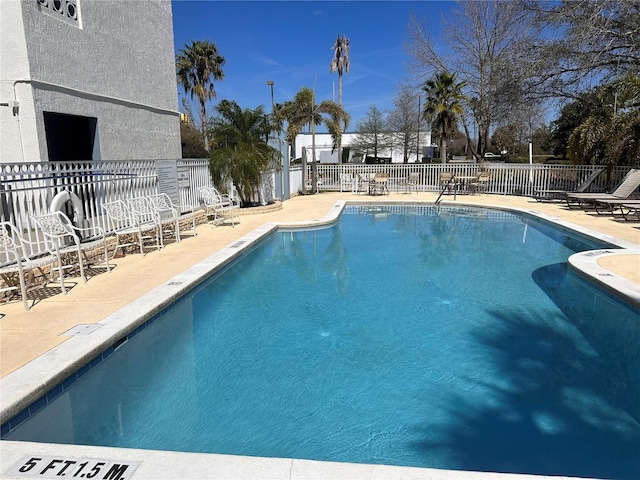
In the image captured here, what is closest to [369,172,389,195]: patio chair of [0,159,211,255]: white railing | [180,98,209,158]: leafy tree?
[0,159,211,255]: white railing

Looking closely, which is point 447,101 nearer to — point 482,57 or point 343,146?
point 482,57

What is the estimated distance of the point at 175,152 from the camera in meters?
14.6

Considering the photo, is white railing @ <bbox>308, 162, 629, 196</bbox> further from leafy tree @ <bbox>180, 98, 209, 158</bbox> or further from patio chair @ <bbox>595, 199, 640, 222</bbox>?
leafy tree @ <bbox>180, 98, 209, 158</bbox>

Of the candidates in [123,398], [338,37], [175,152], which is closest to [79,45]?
[175,152]

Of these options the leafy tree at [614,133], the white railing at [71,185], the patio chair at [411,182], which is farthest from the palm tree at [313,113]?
Answer: the white railing at [71,185]

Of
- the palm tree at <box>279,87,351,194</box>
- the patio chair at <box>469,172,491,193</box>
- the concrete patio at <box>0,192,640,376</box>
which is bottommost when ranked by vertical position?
the concrete patio at <box>0,192,640,376</box>

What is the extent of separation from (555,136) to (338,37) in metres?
24.1

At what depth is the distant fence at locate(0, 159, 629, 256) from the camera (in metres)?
5.79

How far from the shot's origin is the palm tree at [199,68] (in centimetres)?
3183

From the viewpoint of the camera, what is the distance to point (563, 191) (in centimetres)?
1608

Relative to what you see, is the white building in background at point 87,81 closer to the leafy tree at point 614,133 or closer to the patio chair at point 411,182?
the patio chair at point 411,182

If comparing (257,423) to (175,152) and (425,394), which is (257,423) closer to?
(425,394)

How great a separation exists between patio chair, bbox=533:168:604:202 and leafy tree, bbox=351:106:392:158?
25.7 meters

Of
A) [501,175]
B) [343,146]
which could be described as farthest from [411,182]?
[343,146]
